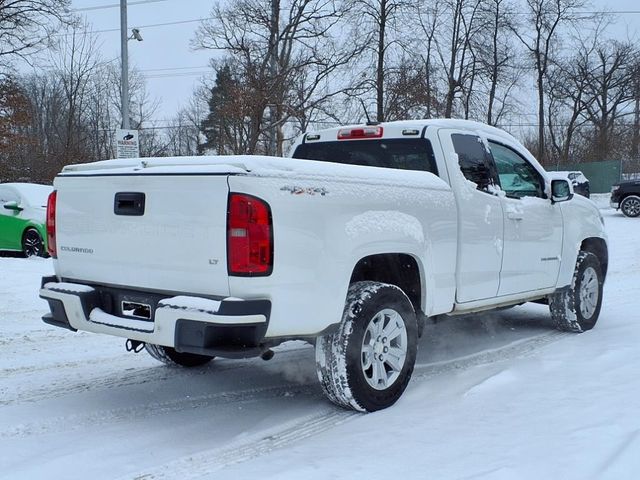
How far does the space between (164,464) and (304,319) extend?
104 centimetres

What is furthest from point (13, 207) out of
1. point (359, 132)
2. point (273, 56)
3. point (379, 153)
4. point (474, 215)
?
point (273, 56)

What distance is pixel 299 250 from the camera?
3625 millimetres

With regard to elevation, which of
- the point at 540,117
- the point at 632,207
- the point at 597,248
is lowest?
the point at 597,248

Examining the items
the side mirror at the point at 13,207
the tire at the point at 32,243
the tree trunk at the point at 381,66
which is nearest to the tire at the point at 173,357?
the tire at the point at 32,243

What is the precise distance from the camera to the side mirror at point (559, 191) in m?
6.06

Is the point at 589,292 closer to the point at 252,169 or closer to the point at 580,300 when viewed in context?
the point at 580,300

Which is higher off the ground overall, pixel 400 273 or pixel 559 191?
pixel 559 191

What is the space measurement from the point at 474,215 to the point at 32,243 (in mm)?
10309

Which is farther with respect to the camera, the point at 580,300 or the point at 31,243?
the point at 31,243

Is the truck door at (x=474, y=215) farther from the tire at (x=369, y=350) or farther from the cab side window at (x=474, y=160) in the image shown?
the tire at (x=369, y=350)

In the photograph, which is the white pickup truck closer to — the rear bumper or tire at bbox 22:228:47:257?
the rear bumper

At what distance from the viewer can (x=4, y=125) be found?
24531 mm

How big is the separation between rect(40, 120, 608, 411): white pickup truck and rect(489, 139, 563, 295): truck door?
34 millimetres

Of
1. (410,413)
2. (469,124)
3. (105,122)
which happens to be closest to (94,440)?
(410,413)
